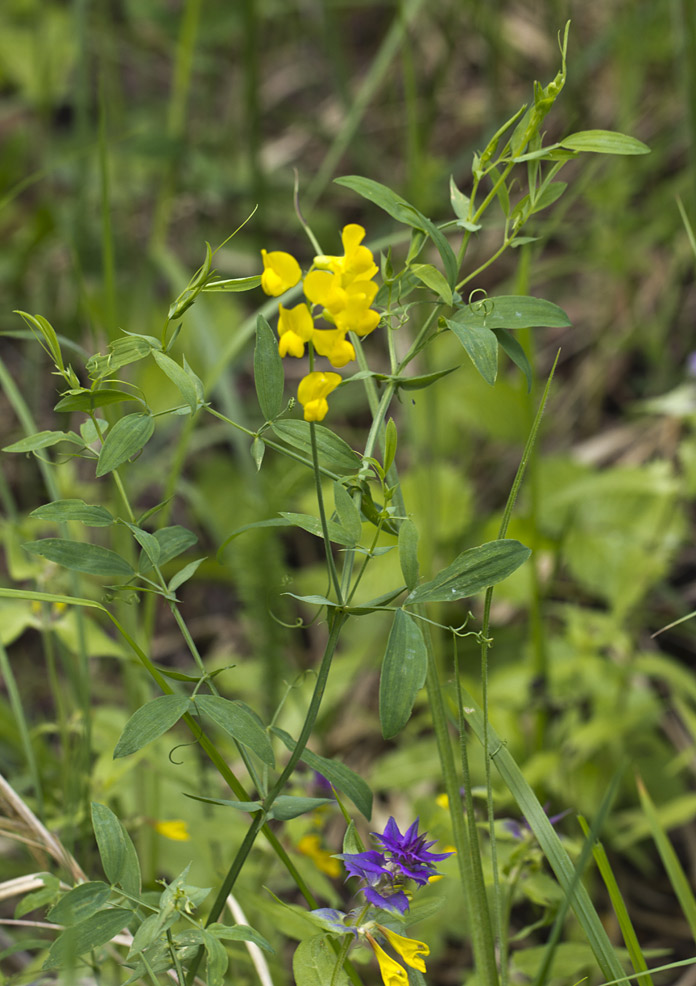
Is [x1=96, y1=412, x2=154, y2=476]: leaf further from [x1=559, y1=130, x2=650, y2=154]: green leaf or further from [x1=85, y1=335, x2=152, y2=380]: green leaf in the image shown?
[x1=559, y1=130, x2=650, y2=154]: green leaf

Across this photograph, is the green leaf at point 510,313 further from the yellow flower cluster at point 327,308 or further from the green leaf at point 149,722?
the green leaf at point 149,722

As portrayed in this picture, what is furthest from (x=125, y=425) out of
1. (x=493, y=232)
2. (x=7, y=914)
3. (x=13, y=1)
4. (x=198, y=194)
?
(x=13, y=1)

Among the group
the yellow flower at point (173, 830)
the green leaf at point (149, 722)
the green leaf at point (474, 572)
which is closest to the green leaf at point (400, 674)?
the green leaf at point (474, 572)

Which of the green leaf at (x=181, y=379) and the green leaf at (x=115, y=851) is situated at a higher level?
the green leaf at (x=181, y=379)

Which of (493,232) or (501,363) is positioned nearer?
(501,363)

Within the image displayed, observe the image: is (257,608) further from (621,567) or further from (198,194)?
(198,194)

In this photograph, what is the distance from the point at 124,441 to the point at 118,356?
0.05 metres

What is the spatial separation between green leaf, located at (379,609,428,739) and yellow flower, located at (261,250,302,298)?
21 centimetres

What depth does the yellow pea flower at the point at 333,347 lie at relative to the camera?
0.51 metres

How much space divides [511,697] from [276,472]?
21.3 inches

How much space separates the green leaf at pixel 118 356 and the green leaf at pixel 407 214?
0.16 meters

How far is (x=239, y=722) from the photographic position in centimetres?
55

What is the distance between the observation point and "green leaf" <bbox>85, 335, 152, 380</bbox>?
21.3 inches

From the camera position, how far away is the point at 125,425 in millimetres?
560
